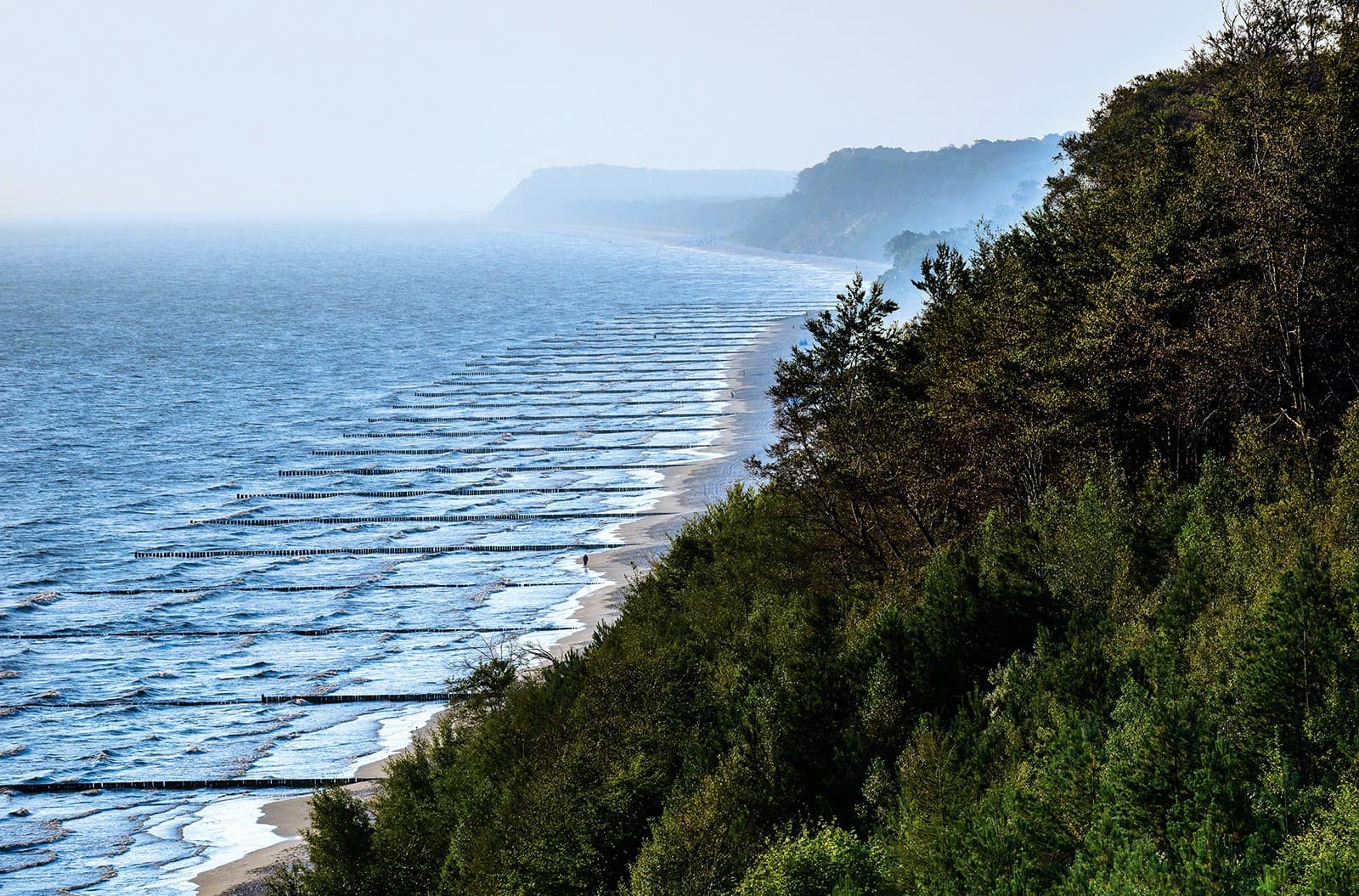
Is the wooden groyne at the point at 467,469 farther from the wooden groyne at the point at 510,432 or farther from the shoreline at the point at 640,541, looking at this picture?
the wooden groyne at the point at 510,432

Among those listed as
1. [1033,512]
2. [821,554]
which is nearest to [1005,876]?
[1033,512]

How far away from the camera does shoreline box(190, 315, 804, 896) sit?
36219 millimetres

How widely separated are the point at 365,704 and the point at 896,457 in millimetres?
21347

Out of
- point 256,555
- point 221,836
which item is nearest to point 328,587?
point 256,555

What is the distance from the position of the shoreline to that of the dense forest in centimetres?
285

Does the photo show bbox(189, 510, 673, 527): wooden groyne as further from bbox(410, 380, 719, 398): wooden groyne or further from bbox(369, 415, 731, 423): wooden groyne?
bbox(410, 380, 719, 398): wooden groyne

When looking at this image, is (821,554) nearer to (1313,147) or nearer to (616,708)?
(616,708)

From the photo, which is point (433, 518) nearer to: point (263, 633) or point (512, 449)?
point (263, 633)

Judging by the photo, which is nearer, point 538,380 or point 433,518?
point 433,518

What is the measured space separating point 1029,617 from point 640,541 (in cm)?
3857

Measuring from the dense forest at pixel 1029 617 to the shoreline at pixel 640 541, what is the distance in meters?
2.85

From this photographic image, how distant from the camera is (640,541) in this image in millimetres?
67750

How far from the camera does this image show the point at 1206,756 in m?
17.4

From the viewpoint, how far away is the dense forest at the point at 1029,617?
743 inches
